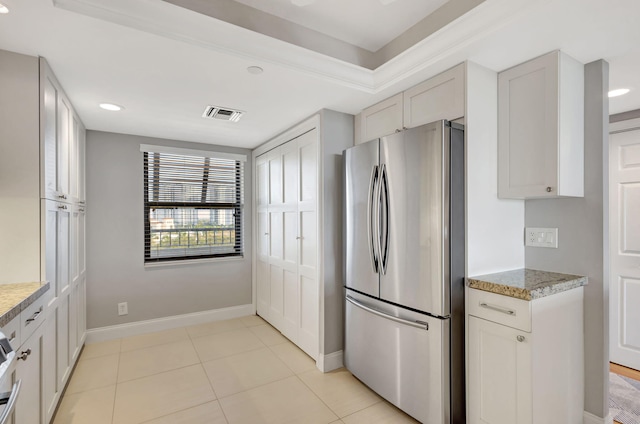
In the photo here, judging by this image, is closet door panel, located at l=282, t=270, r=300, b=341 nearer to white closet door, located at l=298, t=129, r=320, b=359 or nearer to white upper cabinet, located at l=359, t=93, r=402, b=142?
white closet door, located at l=298, t=129, r=320, b=359

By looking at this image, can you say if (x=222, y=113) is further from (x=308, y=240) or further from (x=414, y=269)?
(x=414, y=269)

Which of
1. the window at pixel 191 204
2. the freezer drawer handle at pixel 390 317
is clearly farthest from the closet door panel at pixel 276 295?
the freezer drawer handle at pixel 390 317

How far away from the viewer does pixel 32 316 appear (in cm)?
158

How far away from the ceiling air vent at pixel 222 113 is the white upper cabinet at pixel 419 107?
1.15 metres

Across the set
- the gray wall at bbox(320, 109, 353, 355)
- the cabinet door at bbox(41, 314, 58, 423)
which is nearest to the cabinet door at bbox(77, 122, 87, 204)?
the cabinet door at bbox(41, 314, 58, 423)

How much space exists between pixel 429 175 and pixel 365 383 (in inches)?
65.7

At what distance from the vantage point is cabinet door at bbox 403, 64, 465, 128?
195cm

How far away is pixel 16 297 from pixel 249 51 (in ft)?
5.59

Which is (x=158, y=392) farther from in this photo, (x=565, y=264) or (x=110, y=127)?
(x=565, y=264)

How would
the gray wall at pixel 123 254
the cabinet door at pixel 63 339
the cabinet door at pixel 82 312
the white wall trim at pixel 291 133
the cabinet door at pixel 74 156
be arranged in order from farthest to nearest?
the gray wall at pixel 123 254
the cabinet door at pixel 82 312
the white wall trim at pixel 291 133
the cabinet door at pixel 74 156
the cabinet door at pixel 63 339

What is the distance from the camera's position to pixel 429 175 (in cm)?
191

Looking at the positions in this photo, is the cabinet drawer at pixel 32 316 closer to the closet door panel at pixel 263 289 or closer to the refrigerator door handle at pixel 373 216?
the refrigerator door handle at pixel 373 216

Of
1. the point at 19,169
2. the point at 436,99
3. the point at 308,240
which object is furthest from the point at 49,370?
the point at 436,99

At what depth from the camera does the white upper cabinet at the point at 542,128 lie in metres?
1.80
